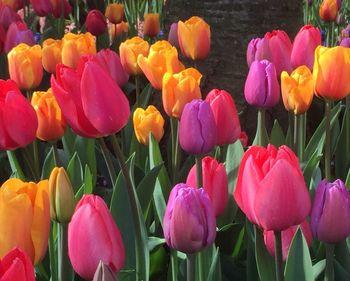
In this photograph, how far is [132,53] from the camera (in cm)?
221

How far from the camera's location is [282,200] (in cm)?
106

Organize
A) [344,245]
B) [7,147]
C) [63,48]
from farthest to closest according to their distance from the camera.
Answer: [63,48]
[344,245]
[7,147]

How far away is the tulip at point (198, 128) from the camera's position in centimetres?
135

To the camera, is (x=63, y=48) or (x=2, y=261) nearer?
(x=2, y=261)

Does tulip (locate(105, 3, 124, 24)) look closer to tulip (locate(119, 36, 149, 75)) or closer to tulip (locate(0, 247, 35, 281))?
tulip (locate(119, 36, 149, 75))

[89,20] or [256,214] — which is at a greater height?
[256,214]

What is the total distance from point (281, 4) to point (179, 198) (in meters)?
1.82

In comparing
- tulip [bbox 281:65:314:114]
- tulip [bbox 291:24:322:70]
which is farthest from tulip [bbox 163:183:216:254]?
tulip [bbox 291:24:322:70]

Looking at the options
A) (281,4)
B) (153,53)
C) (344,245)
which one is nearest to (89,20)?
(281,4)

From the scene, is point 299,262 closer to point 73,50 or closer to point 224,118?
point 224,118

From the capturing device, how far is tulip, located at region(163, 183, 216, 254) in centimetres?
105

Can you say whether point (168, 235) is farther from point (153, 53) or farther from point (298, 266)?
point (153, 53)

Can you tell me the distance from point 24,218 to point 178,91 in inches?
26.3

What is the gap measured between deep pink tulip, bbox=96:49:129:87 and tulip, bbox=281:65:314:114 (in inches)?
22.8
